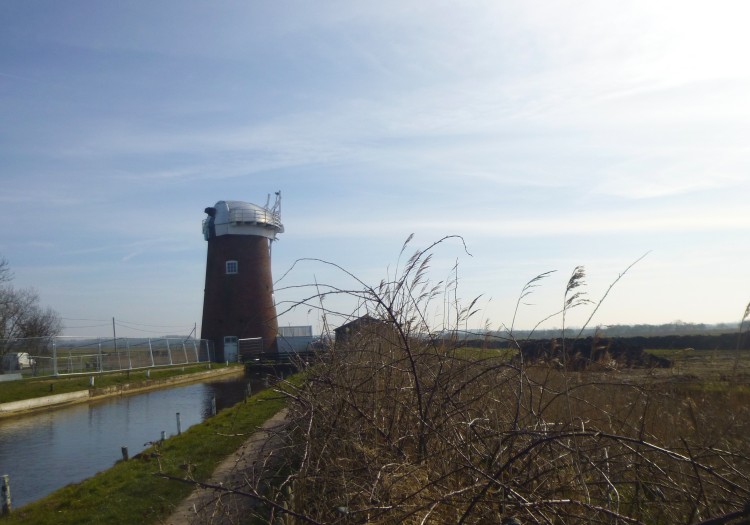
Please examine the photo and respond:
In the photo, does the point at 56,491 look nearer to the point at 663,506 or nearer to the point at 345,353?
the point at 345,353

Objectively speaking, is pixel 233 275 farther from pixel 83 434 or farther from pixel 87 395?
pixel 83 434

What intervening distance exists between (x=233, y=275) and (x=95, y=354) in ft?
40.1

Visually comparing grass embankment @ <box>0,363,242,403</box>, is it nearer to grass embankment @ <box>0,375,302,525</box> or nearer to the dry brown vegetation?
grass embankment @ <box>0,375,302,525</box>

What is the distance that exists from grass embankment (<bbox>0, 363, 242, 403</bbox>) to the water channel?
5.06 feet

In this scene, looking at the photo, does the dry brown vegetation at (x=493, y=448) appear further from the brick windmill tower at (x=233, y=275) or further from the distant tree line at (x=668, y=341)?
the brick windmill tower at (x=233, y=275)

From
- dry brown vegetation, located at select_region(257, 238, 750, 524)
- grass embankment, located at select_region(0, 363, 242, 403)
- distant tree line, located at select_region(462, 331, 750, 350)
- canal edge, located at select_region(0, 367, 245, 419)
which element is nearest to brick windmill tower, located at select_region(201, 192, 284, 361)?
canal edge, located at select_region(0, 367, 245, 419)

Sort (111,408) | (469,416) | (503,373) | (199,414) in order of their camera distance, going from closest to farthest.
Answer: (469,416) < (503,373) < (199,414) < (111,408)

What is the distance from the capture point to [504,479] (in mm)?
3875

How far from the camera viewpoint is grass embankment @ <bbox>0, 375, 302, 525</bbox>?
934cm

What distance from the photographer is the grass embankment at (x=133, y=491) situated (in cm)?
934

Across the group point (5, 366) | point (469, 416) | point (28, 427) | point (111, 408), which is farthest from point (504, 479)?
point (5, 366)

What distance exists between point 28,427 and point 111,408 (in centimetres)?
518

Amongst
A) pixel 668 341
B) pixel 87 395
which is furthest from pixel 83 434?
pixel 668 341

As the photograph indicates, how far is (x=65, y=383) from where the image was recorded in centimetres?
3061
